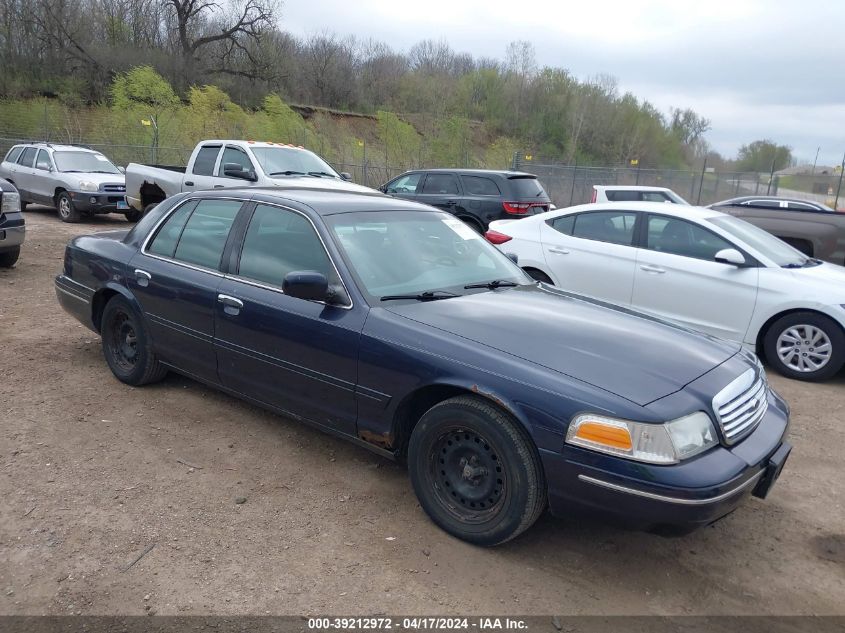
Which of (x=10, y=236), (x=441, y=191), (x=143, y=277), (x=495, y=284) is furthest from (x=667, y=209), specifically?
(x=10, y=236)

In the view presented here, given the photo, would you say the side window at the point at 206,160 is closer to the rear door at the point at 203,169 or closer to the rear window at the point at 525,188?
the rear door at the point at 203,169

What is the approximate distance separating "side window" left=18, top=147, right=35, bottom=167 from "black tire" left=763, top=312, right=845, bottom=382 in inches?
626

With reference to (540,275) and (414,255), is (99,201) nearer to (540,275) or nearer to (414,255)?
(540,275)

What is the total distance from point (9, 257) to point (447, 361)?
8.40 metres

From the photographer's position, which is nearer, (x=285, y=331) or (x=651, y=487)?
(x=651, y=487)

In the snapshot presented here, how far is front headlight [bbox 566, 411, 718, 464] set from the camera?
8.80 ft

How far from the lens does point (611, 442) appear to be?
2709 mm

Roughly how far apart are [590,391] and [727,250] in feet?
13.7

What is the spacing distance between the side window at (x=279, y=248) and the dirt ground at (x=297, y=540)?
1.10 metres

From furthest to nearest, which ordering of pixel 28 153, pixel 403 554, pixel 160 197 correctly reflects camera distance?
pixel 28 153 → pixel 160 197 → pixel 403 554

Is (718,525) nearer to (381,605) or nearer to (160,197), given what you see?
(381,605)

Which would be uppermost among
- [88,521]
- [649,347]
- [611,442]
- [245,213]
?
[245,213]

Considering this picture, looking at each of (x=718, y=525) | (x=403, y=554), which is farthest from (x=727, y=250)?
(x=403, y=554)

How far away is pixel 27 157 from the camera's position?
1555cm
